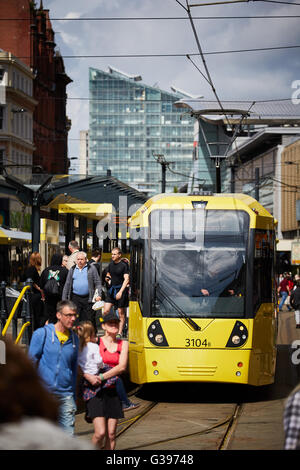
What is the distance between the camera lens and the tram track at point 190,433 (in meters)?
9.19

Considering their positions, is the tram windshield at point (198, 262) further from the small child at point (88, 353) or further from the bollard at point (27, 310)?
the small child at point (88, 353)

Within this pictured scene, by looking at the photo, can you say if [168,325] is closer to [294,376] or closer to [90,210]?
[294,376]

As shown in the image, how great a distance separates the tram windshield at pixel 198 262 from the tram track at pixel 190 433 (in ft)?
4.33

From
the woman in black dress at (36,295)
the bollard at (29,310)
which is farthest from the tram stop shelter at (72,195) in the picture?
the bollard at (29,310)

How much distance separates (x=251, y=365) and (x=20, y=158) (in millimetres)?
59245

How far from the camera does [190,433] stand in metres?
10.0

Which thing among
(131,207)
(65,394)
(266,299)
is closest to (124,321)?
(131,207)

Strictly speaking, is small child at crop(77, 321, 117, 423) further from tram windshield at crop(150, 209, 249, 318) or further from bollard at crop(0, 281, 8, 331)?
bollard at crop(0, 281, 8, 331)

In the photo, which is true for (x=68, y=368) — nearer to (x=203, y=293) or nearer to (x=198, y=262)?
(x=203, y=293)

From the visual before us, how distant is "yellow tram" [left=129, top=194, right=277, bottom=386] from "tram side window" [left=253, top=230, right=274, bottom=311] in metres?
0.01

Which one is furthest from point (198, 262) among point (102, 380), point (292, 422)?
point (292, 422)

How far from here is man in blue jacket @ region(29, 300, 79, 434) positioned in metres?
7.43

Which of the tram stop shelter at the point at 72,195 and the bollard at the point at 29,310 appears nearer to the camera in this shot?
the bollard at the point at 29,310

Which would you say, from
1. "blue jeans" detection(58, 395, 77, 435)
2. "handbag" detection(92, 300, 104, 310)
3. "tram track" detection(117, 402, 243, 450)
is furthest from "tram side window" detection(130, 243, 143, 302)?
"blue jeans" detection(58, 395, 77, 435)
